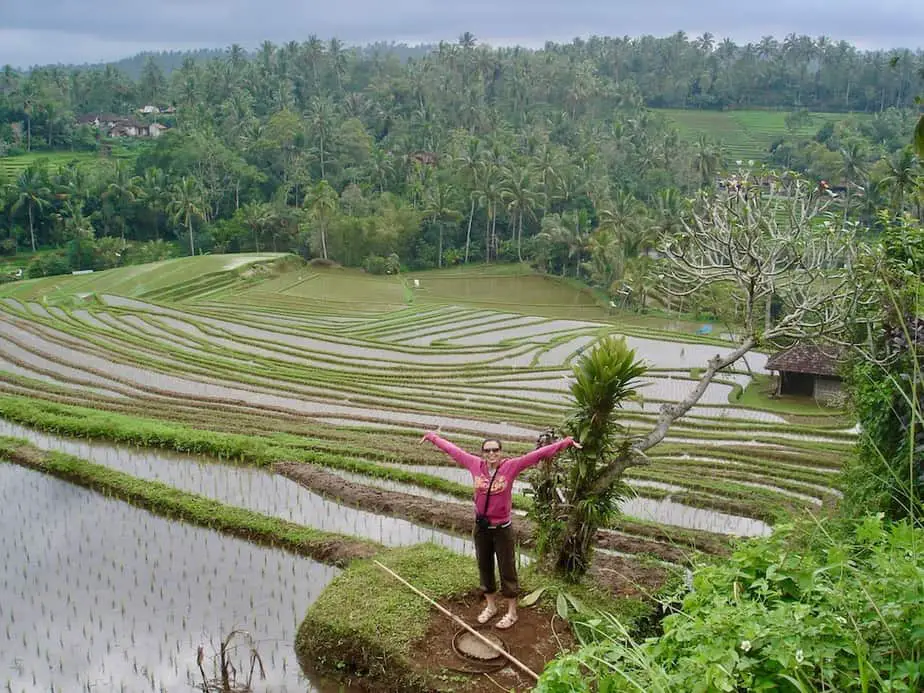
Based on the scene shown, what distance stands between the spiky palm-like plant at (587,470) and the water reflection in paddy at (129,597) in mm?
2761

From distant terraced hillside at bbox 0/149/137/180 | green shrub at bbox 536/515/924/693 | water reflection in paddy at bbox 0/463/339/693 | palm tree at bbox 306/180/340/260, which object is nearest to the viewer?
green shrub at bbox 536/515/924/693

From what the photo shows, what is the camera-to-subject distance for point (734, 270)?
962 centimetres

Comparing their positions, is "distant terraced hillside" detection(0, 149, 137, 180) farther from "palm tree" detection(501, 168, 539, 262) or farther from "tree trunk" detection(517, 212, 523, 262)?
"tree trunk" detection(517, 212, 523, 262)

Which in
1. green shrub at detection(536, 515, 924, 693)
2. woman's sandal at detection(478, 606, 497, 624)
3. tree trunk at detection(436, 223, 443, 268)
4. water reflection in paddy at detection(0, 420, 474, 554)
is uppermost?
green shrub at detection(536, 515, 924, 693)

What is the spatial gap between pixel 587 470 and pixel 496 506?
1.35 m

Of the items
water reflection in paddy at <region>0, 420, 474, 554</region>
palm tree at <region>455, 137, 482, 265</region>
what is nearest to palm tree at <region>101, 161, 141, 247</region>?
palm tree at <region>455, 137, 482, 265</region>

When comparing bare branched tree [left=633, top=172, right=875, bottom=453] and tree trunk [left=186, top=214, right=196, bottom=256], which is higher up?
bare branched tree [left=633, top=172, right=875, bottom=453]

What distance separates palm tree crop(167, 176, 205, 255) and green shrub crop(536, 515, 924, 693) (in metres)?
56.2

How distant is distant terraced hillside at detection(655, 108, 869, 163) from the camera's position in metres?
79.9

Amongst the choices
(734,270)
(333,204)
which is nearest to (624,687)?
(734,270)

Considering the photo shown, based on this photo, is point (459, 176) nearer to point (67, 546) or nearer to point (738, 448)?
point (738, 448)

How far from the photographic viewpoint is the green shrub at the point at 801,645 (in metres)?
3.22

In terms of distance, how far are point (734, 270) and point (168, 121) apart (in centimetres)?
9094

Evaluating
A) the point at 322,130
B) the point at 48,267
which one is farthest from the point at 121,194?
the point at 322,130
